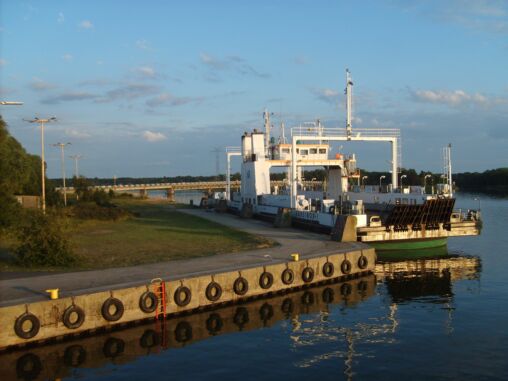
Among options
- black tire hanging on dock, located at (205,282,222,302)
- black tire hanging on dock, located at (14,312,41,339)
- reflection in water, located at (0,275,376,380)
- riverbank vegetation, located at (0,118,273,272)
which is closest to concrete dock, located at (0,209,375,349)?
black tire hanging on dock, located at (14,312,41,339)

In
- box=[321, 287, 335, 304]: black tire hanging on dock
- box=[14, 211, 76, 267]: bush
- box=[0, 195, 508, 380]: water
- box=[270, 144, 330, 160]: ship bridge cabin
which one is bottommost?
box=[0, 195, 508, 380]: water

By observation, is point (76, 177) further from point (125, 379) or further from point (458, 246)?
point (125, 379)

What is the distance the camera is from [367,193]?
46938 mm

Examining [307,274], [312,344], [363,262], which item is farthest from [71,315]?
[363,262]

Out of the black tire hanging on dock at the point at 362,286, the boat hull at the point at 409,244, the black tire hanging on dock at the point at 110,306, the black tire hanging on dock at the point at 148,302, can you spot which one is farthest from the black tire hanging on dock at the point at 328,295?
the boat hull at the point at 409,244

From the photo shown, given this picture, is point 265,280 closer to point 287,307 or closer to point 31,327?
point 287,307

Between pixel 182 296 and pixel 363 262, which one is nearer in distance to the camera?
pixel 182 296

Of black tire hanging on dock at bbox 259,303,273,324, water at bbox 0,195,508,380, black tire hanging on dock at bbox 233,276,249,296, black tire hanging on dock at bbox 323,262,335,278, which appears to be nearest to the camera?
water at bbox 0,195,508,380

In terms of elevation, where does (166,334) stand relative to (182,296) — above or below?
below

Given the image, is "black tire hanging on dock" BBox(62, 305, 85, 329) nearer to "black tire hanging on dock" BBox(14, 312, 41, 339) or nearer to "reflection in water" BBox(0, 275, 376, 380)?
"reflection in water" BBox(0, 275, 376, 380)

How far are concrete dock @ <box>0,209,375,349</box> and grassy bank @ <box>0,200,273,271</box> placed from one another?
1.97 metres

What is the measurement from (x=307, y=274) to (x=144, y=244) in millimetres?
10963

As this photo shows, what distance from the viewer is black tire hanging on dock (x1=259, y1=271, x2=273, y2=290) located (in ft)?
71.2

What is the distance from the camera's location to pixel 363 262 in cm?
2636
